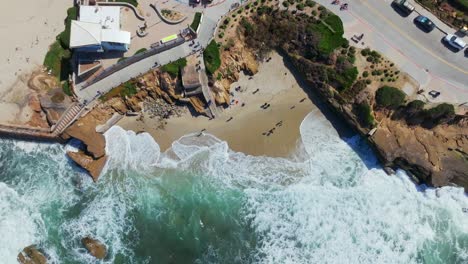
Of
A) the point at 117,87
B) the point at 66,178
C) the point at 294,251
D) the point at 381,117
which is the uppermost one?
the point at 381,117

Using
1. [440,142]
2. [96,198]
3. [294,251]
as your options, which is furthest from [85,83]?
[440,142]

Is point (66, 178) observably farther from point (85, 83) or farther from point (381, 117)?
point (381, 117)

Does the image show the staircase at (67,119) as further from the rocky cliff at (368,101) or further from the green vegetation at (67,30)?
the rocky cliff at (368,101)

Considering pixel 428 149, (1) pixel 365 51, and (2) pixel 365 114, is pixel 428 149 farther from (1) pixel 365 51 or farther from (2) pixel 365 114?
(1) pixel 365 51

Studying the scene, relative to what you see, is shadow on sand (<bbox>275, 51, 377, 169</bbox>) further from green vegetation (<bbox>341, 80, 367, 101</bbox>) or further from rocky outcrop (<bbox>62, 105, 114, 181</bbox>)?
rocky outcrop (<bbox>62, 105, 114, 181</bbox>)

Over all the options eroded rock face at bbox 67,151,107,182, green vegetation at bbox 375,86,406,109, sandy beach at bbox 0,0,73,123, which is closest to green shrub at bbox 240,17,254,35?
green vegetation at bbox 375,86,406,109

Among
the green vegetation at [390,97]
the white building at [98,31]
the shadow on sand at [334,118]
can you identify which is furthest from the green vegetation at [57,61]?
the green vegetation at [390,97]
